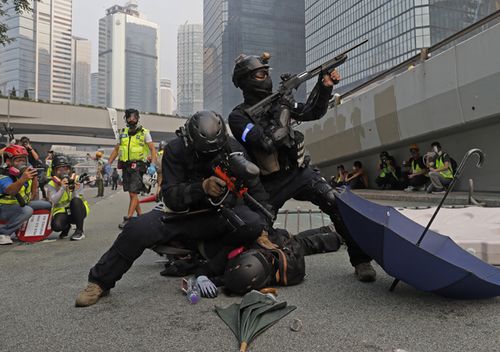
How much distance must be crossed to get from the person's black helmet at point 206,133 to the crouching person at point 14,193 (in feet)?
9.53

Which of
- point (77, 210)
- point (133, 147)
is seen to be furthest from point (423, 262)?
point (133, 147)

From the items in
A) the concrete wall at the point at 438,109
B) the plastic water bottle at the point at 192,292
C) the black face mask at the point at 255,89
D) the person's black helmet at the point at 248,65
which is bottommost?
the plastic water bottle at the point at 192,292

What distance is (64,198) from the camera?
497cm

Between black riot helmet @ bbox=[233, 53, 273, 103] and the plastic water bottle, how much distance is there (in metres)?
1.60

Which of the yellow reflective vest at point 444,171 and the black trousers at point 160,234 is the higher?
the yellow reflective vest at point 444,171

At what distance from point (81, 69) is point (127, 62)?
1768cm

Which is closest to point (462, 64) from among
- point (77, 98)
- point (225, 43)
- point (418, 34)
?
point (418, 34)

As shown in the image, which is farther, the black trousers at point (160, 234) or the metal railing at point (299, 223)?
the metal railing at point (299, 223)


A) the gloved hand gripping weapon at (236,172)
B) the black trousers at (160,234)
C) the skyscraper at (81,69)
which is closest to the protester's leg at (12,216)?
the black trousers at (160,234)

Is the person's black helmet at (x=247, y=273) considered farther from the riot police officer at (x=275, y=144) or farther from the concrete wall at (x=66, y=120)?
the concrete wall at (x=66, y=120)

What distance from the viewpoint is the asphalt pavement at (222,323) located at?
1.76 metres

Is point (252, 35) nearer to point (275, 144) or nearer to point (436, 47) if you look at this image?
point (436, 47)

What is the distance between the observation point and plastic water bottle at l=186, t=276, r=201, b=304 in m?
2.39

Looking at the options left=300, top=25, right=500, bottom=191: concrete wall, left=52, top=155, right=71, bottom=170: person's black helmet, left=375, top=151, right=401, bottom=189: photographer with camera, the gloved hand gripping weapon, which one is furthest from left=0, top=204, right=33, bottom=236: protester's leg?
left=375, top=151, right=401, bottom=189: photographer with camera
